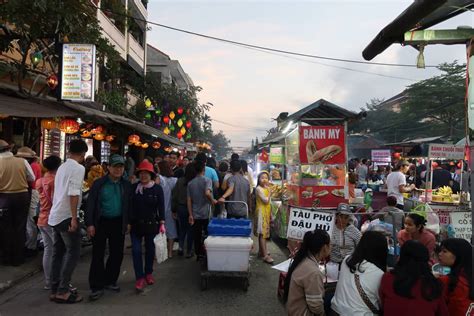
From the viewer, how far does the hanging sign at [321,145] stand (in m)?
7.82

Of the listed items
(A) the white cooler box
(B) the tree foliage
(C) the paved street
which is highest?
(B) the tree foliage

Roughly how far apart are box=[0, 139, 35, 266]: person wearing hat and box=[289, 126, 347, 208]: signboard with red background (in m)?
4.96

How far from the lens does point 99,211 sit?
17.0 ft

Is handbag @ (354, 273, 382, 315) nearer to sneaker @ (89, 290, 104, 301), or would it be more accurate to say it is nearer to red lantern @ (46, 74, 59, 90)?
sneaker @ (89, 290, 104, 301)

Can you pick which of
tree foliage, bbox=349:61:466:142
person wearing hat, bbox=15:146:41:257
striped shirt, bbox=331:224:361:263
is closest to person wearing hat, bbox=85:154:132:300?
person wearing hat, bbox=15:146:41:257

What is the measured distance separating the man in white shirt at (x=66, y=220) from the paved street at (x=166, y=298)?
0.83 ft

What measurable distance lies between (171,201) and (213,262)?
2.39m

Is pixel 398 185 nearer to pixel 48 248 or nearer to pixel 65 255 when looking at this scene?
pixel 65 255

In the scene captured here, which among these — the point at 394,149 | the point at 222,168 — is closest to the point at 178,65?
the point at 394,149

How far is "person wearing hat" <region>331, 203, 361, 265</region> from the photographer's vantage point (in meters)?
5.25

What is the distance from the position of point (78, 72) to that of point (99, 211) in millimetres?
4526

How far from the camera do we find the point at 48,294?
5312 mm

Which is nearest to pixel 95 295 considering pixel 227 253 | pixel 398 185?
pixel 227 253

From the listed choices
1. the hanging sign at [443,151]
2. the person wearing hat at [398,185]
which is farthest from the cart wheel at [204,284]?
the hanging sign at [443,151]
